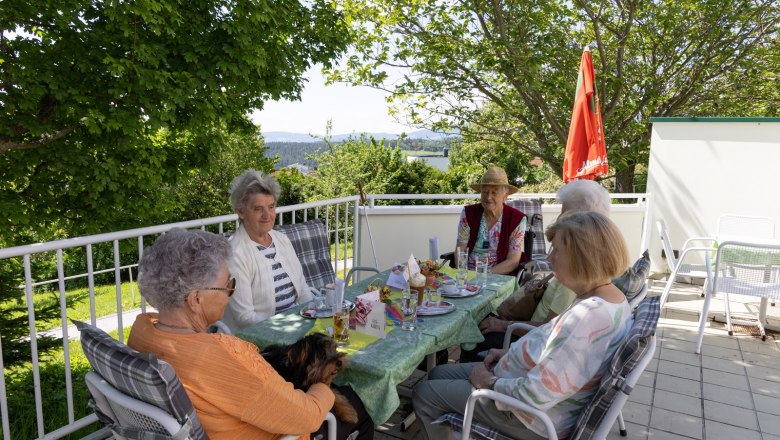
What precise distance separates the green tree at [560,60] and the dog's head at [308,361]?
5.89 metres

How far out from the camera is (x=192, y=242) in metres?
1.49

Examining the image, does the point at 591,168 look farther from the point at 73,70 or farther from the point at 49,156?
the point at 49,156

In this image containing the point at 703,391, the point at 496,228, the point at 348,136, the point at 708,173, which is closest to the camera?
the point at 703,391

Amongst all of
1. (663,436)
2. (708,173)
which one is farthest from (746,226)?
(663,436)

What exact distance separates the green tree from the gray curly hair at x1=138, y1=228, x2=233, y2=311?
600cm

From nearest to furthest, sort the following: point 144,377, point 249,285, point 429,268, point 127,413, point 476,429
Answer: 1. point 144,377
2. point 127,413
3. point 476,429
4. point 249,285
5. point 429,268

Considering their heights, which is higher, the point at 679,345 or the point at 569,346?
the point at 569,346

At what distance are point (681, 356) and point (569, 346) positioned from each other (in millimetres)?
2645

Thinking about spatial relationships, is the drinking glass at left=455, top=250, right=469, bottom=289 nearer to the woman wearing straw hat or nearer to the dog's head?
the woman wearing straw hat

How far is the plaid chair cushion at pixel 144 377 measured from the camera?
46.3 inches

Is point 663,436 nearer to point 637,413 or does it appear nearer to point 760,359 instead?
point 637,413

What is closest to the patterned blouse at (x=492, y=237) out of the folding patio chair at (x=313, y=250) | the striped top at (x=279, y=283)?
the folding patio chair at (x=313, y=250)

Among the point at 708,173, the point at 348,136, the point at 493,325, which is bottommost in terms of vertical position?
the point at 493,325

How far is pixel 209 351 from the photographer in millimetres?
1345
